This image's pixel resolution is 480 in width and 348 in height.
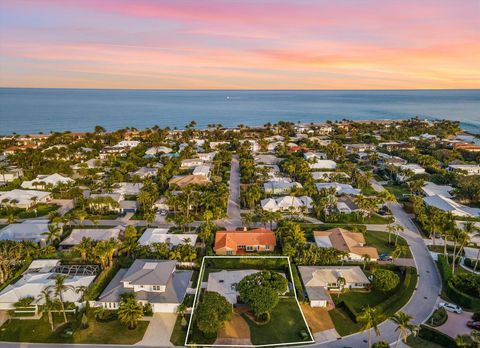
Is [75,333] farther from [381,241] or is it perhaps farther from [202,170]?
[202,170]

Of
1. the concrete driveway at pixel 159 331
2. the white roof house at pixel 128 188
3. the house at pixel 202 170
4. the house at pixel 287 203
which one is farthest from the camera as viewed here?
the house at pixel 202 170

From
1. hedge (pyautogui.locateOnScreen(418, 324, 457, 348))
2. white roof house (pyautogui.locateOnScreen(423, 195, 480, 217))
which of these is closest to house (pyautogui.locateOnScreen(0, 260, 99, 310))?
hedge (pyautogui.locateOnScreen(418, 324, 457, 348))

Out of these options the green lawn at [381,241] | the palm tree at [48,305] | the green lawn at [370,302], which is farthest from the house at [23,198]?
the green lawn at [381,241]

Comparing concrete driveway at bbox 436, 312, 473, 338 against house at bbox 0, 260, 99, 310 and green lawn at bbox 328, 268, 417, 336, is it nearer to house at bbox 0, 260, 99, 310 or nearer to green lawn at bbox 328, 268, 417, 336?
green lawn at bbox 328, 268, 417, 336

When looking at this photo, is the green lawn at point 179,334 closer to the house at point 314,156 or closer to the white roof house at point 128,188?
the white roof house at point 128,188

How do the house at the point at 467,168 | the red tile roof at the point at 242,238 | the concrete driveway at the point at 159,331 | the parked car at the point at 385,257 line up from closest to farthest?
the concrete driveway at the point at 159,331, the parked car at the point at 385,257, the red tile roof at the point at 242,238, the house at the point at 467,168

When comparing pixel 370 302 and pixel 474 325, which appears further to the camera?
pixel 370 302

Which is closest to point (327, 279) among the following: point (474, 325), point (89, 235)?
point (474, 325)
